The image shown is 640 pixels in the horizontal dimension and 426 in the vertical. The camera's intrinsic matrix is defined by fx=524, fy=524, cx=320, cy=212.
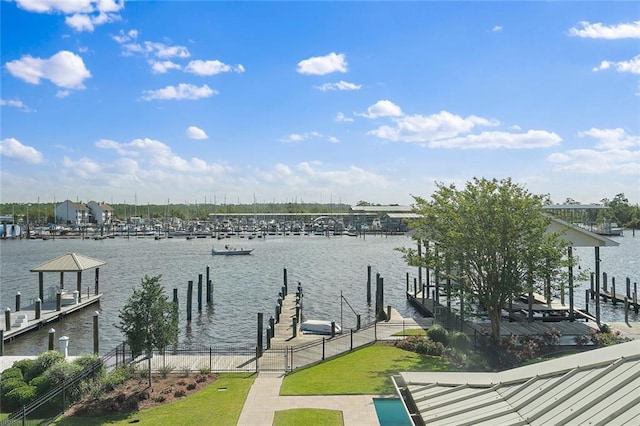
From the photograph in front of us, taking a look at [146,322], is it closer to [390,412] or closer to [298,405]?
[298,405]

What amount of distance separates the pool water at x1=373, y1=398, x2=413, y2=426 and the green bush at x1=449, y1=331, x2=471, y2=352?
25.4ft

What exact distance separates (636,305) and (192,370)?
41.2m

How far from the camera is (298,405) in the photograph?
2045 cm

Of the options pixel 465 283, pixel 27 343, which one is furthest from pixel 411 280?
pixel 27 343

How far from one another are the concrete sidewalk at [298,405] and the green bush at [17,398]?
28.5 feet

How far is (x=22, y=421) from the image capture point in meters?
17.9

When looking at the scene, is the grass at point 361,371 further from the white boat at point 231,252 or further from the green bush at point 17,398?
the white boat at point 231,252

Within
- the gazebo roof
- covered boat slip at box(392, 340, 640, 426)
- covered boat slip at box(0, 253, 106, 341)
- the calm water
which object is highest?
covered boat slip at box(392, 340, 640, 426)

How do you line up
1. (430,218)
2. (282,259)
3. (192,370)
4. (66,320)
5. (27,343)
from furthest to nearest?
(282,259) → (66,320) → (27,343) → (430,218) → (192,370)

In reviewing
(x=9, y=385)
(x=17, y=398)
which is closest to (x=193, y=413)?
(x=17, y=398)

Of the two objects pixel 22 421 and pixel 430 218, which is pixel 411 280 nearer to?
pixel 430 218

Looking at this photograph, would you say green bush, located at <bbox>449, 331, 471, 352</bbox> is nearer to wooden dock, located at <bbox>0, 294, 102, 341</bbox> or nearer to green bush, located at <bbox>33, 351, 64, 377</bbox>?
green bush, located at <bbox>33, 351, 64, 377</bbox>

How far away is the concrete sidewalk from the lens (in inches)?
740

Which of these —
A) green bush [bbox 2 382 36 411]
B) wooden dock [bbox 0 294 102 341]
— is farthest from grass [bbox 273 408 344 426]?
wooden dock [bbox 0 294 102 341]
